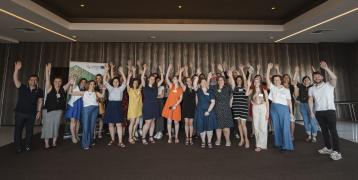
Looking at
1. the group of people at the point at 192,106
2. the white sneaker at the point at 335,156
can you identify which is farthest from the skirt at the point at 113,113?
the white sneaker at the point at 335,156

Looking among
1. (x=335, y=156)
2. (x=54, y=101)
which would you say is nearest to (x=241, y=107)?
(x=335, y=156)

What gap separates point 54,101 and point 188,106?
3.20 metres

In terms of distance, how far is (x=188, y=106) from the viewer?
471cm

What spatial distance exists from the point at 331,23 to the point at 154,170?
7.21m

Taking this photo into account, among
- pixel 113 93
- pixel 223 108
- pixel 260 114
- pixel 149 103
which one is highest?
pixel 113 93

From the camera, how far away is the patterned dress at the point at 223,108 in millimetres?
4422

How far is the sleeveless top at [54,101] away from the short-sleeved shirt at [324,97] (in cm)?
570

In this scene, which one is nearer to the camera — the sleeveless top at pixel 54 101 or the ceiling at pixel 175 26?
the sleeveless top at pixel 54 101

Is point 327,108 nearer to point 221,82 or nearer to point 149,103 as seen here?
point 221,82

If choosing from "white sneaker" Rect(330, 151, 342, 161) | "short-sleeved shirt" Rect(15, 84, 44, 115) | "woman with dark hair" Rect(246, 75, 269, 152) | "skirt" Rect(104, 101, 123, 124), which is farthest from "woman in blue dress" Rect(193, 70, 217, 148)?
"short-sleeved shirt" Rect(15, 84, 44, 115)

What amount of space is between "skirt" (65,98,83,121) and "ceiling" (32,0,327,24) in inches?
123

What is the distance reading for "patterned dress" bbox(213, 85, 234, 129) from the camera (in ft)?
14.5

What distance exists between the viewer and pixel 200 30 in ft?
23.2

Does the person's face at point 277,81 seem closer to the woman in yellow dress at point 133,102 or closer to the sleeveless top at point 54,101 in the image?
the woman in yellow dress at point 133,102
